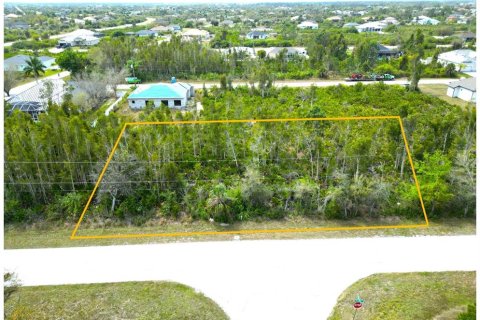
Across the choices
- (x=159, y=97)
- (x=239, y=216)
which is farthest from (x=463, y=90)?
(x=239, y=216)

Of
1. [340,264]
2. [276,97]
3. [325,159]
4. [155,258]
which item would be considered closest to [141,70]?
[276,97]

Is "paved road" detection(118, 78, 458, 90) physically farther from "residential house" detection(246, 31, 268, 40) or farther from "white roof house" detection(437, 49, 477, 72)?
"residential house" detection(246, 31, 268, 40)

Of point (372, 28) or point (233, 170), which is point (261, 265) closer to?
point (233, 170)

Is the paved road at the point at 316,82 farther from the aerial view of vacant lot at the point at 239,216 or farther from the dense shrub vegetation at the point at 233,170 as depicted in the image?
the dense shrub vegetation at the point at 233,170

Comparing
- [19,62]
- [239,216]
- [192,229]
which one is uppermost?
[19,62]

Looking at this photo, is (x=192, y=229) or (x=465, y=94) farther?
(x=465, y=94)

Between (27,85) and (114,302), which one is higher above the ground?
(27,85)

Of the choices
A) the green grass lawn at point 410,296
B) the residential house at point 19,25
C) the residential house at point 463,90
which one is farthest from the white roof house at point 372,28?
the green grass lawn at point 410,296
